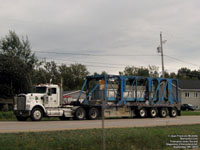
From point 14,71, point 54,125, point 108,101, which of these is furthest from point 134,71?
point 54,125

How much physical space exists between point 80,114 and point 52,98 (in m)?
2.69

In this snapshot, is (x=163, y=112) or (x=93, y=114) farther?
(x=163, y=112)

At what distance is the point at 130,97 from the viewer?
30125mm

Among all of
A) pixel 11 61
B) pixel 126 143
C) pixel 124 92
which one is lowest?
pixel 126 143

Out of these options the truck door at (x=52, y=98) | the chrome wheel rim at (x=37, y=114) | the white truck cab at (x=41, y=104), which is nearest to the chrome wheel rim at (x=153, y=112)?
the white truck cab at (x=41, y=104)

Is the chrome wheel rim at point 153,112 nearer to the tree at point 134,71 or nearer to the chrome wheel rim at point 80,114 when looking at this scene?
the chrome wheel rim at point 80,114

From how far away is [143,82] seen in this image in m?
31.7

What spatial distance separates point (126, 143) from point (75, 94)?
4990 cm

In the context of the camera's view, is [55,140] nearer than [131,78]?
Yes

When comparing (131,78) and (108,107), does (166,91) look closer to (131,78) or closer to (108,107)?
(131,78)

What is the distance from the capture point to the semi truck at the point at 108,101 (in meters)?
24.5

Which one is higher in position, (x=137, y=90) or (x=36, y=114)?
(x=137, y=90)

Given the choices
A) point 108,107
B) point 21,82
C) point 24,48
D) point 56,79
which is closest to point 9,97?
point 21,82

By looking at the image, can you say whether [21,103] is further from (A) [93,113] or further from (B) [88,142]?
(B) [88,142]
